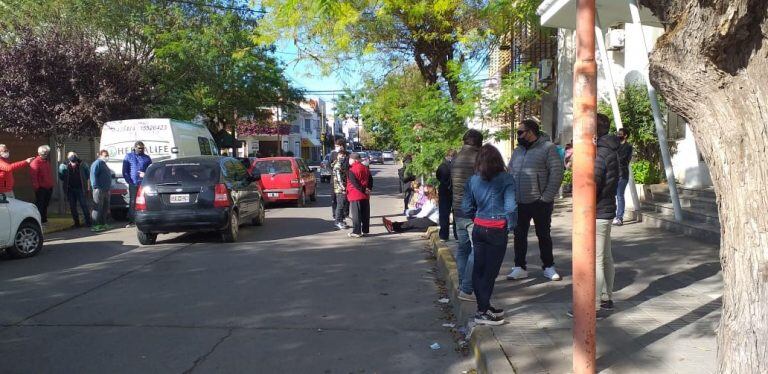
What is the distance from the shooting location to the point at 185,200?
995 cm

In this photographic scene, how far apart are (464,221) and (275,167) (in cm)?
1192

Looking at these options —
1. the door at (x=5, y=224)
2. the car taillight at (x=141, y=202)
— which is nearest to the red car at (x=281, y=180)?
the car taillight at (x=141, y=202)

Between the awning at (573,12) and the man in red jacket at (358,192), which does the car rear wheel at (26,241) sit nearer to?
the man in red jacket at (358,192)

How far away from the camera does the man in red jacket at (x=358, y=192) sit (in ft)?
35.4

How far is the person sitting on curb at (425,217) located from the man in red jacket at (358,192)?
34.3 inches

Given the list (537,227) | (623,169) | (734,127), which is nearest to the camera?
(734,127)

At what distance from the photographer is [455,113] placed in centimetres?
1223

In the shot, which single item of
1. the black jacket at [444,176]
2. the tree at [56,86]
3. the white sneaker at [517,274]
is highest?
the tree at [56,86]

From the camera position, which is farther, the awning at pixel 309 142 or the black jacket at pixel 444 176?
the awning at pixel 309 142

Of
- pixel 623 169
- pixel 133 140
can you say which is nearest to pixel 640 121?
pixel 623 169

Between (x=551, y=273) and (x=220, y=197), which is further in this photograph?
(x=220, y=197)

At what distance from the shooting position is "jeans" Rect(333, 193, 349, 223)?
11.7 m

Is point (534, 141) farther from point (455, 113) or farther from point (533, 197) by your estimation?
point (455, 113)

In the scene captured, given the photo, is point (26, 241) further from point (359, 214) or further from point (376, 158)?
point (376, 158)
